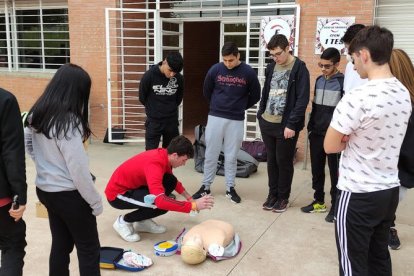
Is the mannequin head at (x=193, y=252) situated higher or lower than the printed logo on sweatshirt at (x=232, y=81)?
lower

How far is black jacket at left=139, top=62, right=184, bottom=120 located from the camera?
182 inches

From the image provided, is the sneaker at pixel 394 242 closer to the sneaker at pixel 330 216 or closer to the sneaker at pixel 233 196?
the sneaker at pixel 330 216

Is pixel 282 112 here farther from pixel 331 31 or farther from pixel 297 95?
pixel 331 31

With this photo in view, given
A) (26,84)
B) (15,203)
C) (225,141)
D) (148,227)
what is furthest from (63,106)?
(26,84)

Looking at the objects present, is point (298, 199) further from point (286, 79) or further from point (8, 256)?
point (8, 256)

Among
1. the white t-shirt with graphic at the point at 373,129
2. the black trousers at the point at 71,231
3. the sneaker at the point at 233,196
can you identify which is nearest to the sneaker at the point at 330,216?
the sneaker at the point at 233,196

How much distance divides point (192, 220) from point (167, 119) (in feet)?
4.06

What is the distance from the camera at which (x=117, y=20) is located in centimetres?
749

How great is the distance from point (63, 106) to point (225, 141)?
261 cm

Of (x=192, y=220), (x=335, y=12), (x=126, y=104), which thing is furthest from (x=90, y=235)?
(x=126, y=104)

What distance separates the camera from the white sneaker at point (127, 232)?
3.61 m

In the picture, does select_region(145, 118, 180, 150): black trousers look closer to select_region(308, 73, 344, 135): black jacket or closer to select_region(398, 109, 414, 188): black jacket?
select_region(308, 73, 344, 135): black jacket

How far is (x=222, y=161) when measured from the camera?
5773 millimetres

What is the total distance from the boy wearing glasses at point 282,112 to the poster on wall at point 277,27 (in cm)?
217
